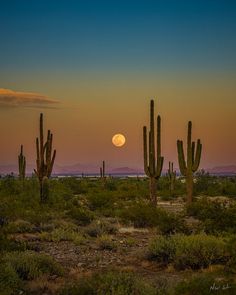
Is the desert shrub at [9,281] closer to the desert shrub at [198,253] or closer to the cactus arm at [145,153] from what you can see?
the desert shrub at [198,253]

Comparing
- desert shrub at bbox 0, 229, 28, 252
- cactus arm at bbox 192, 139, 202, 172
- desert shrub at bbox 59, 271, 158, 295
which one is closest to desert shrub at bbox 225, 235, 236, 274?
desert shrub at bbox 59, 271, 158, 295

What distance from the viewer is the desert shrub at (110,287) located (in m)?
7.70

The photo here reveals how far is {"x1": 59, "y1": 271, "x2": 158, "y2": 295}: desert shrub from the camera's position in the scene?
770cm

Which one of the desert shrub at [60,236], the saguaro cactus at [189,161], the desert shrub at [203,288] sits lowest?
the desert shrub at [60,236]

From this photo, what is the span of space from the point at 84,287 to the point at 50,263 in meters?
Answer: 2.90

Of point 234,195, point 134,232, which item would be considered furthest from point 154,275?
point 234,195

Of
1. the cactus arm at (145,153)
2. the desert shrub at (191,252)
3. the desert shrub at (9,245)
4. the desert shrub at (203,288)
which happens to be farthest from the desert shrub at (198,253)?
the cactus arm at (145,153)

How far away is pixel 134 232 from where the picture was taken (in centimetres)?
1809

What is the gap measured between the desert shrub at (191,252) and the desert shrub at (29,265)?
8.88 ft

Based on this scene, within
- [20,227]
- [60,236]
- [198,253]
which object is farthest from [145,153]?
[198,253]

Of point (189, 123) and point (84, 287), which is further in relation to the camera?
point (189, 123)

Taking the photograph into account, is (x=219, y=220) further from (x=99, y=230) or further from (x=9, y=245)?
Answer: (x=9, y=245)

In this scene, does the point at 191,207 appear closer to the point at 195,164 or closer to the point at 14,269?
the point at 195,164

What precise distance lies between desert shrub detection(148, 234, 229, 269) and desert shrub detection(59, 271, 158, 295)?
3.16 metres
